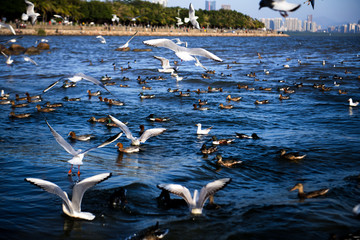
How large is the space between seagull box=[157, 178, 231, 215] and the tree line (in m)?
69.1

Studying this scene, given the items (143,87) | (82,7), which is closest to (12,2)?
(82,7)

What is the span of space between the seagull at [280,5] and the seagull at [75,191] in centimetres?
385

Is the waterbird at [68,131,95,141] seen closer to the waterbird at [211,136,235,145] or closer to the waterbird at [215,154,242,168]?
the waterbird at [211,136,235,145]

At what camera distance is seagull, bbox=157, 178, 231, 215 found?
6996mm

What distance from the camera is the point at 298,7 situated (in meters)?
5.62

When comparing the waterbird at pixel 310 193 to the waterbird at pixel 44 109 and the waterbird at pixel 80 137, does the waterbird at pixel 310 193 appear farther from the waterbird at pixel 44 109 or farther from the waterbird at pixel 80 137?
the waterbird at pixel 44 109

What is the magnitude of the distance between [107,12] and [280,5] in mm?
113468

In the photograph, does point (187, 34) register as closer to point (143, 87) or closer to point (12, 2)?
point (12, 2)

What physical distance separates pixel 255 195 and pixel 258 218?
1.18 meters

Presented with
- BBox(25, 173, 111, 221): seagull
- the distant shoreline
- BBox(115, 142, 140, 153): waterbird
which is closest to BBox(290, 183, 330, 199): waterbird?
BBox(25, 173, 111, 221): seagull

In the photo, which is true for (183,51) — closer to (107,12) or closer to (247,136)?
(247,136)

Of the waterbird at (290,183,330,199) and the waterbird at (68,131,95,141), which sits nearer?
the waterbird at (290,183,330,199)

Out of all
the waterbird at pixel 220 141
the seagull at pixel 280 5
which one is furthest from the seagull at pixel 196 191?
the waterbird at pixel 220 141

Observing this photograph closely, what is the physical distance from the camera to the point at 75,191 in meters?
6.85
